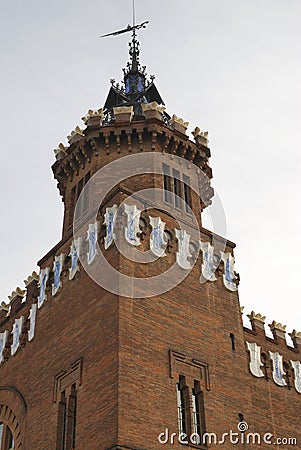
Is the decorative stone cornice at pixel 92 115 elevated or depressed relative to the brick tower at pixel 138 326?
elevated

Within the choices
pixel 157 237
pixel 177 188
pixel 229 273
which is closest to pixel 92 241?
pixel 157 237

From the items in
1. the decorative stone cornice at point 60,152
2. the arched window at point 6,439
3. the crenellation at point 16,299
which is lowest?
the arched window at point 6,439

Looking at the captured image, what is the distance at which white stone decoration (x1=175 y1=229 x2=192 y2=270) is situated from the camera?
795 inches

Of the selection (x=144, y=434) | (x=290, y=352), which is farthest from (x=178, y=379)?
(x=290, y=352)

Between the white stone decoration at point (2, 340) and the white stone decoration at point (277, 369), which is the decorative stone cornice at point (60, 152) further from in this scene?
the white stone decoration at point (277, 369)

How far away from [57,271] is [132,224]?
357 centimetres

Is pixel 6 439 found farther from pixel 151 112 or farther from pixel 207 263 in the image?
pixel 151 112

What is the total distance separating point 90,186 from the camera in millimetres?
22922

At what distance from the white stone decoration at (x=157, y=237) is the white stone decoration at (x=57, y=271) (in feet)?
11.3

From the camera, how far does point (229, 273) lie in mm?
21656

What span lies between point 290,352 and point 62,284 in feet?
29.0

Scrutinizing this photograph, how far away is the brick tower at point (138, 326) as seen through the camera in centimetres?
1675

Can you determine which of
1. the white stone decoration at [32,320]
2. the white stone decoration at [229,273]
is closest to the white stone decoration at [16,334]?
the white stone decoration at [32,320]

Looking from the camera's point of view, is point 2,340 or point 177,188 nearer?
point 177,188
